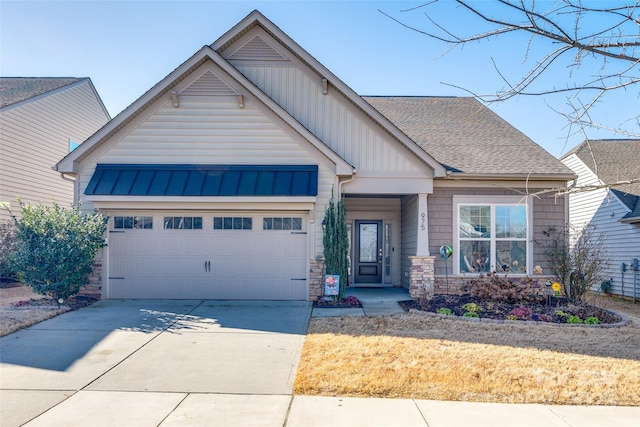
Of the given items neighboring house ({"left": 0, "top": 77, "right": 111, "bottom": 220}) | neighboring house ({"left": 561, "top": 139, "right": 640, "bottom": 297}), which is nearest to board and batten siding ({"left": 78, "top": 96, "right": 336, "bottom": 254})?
neighboring house ({"left": 0, "top": 77, "right": 111, "bottom": 220})

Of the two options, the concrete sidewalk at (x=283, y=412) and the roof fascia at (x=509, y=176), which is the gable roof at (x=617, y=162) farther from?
the concrete sidewalk at (x=283, y=412)

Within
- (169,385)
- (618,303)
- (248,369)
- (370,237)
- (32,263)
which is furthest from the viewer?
(370,237)

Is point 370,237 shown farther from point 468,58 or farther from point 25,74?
point 25,74

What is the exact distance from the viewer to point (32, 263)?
9578 mm

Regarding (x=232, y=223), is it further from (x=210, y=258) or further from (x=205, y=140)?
(x=205, y=140)

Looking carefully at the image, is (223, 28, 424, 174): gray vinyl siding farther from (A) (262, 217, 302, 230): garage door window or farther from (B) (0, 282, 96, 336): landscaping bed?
(B) (0, 282, 96, 336): landscaping bed

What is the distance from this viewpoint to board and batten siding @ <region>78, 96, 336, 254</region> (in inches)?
430

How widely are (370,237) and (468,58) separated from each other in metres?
9.83

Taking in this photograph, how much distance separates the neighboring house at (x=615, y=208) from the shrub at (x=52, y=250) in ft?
41.2

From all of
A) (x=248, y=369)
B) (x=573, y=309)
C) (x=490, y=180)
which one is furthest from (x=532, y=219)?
(x=248, y=369)

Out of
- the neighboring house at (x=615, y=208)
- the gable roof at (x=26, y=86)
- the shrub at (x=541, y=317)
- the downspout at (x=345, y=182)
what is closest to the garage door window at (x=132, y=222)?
the downspout at (x=345, y=182)

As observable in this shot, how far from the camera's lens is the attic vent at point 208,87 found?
1100cm

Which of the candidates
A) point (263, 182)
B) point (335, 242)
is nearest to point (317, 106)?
point (263, 182)

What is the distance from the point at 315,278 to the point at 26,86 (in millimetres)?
15202
